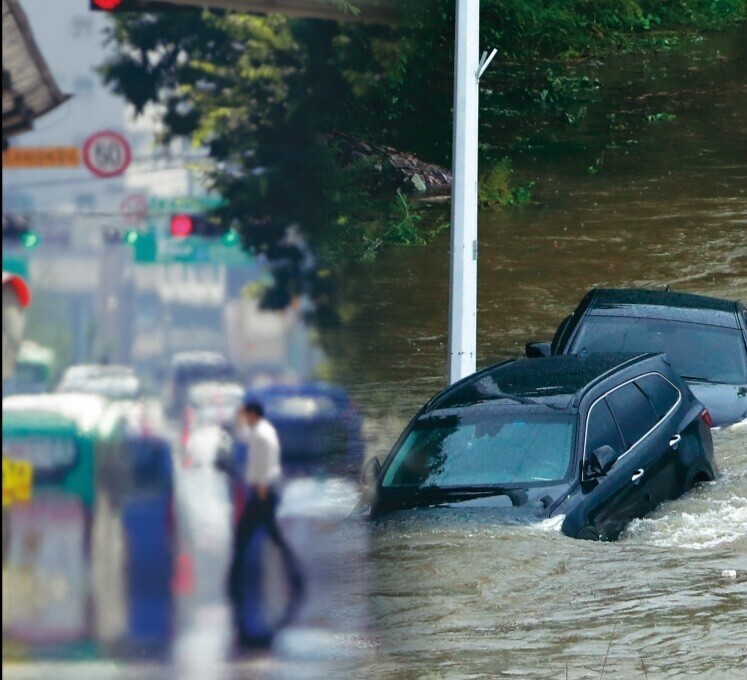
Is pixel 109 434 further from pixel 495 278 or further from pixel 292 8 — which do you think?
pixel 495 278

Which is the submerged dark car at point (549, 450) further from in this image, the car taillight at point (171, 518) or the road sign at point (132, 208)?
the road sign at point (132, 208)

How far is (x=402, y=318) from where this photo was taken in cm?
1909

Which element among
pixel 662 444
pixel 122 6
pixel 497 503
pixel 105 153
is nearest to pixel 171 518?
pixel 105 153

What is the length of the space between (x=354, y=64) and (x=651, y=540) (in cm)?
516

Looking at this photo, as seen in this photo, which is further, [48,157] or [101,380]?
[101,380]

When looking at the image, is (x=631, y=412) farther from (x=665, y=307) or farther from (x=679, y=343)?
(x=665, y=307)

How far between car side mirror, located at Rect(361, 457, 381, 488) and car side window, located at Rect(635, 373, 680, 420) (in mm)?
2076

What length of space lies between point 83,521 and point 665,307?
372 inches

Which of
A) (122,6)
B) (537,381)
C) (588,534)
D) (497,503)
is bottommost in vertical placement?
(588,534)

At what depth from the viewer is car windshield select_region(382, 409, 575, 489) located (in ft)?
29.2

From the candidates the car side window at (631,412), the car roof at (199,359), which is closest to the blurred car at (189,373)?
the car roof at (199,359)

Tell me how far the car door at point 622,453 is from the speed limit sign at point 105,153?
5.10 metres

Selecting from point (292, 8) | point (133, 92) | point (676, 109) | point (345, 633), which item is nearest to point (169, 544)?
point (133, 92)

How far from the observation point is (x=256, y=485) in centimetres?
472
